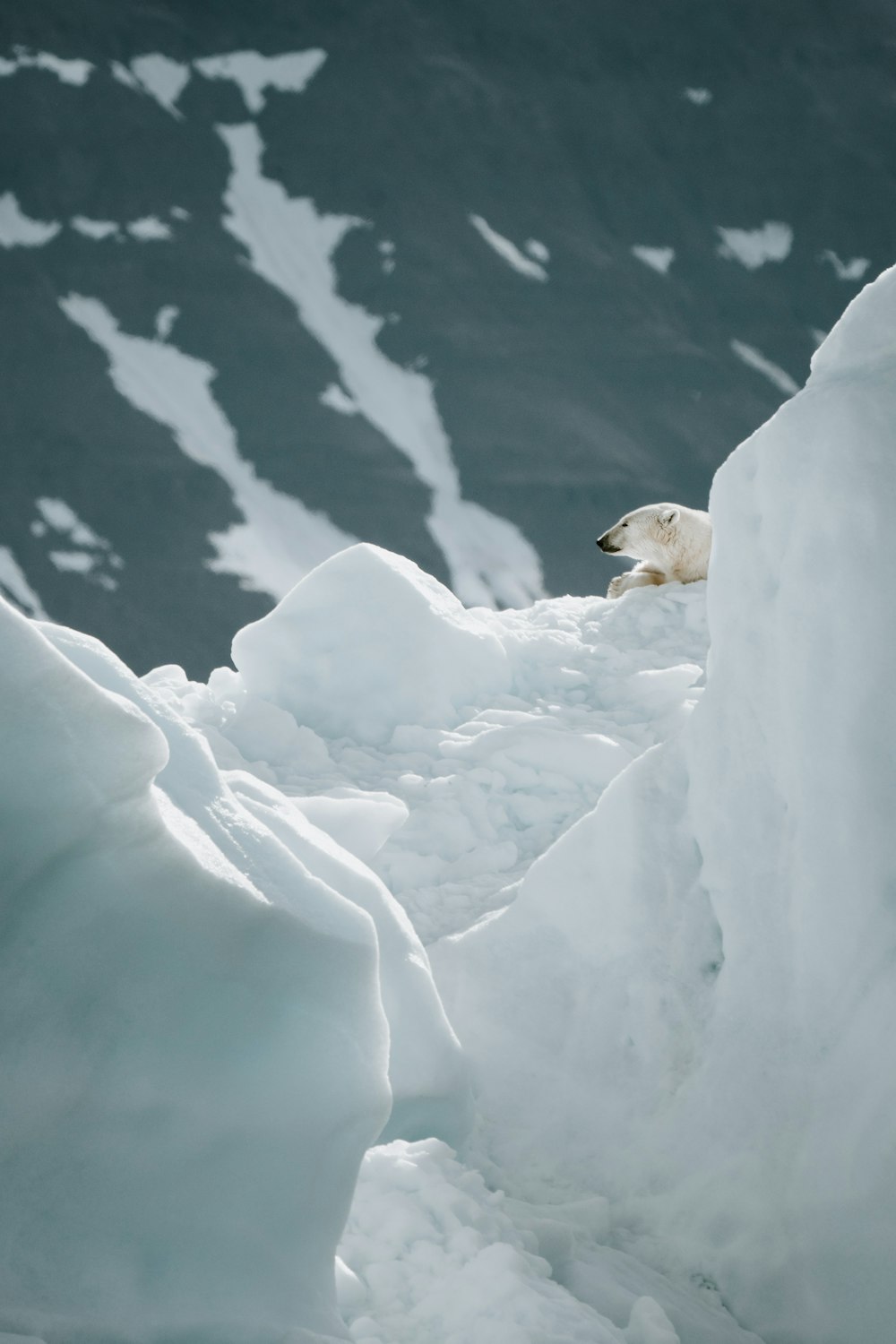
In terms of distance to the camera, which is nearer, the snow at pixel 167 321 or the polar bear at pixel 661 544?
the polar bear at pixel 661 544

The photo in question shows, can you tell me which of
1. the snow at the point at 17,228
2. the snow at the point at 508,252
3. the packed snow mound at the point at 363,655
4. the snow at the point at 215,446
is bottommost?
the snow at the point at 215,446

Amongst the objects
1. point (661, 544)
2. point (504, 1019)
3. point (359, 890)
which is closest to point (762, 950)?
point (504, 1019)

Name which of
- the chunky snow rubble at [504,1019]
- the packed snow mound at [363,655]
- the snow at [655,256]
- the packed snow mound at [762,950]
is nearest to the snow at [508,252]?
the snow at [655,256]

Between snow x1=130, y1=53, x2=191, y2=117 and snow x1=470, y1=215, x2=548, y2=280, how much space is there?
485 cm

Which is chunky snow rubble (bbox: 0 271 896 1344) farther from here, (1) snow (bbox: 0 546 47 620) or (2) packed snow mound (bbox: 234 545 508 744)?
(1) snow (bbox: 0 546 47 620)

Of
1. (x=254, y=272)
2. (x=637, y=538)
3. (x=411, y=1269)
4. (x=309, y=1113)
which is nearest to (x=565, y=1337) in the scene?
(x=411, y=1269)

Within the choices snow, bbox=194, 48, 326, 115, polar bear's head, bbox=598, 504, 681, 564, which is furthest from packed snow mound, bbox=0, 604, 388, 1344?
snow, bbox=194, 48, 326, 115

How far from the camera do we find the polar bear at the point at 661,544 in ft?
22.9

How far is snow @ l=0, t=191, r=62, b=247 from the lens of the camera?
50.2 feet

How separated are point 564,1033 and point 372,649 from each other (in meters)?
3.00

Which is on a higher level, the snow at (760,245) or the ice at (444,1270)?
the ice at (444,1270)

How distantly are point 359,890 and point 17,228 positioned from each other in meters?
15.7

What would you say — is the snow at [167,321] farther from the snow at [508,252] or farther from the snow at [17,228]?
the snow at [508,252]

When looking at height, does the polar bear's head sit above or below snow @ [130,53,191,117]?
above
